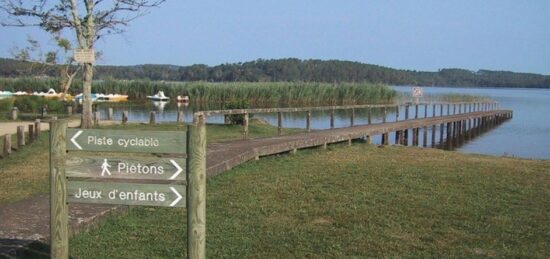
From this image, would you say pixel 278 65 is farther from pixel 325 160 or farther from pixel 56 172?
pixel 56 172

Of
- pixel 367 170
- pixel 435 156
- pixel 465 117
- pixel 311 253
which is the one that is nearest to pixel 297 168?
pixel 367 170

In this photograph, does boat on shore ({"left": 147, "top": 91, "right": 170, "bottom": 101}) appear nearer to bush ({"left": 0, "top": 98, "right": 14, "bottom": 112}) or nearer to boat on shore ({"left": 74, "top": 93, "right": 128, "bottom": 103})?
boat on shore ({"left": 74, "top": 93, "right": 128, "bottom": 103})

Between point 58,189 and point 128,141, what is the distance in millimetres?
658

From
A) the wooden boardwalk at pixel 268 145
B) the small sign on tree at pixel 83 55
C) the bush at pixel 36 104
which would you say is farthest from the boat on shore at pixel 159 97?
the small sign on tree at pixel 83 55

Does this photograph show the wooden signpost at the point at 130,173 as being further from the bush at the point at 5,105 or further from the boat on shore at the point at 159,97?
the boat on shore at the point at 159,97

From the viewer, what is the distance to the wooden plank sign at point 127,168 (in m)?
4.46

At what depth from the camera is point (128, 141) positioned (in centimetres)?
454

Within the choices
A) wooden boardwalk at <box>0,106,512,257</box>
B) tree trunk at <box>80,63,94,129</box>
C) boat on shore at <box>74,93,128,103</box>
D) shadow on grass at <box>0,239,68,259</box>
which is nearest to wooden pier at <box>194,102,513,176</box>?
wooden boardwalk at <box>0,106,512,257</box>

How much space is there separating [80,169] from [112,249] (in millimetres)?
1145

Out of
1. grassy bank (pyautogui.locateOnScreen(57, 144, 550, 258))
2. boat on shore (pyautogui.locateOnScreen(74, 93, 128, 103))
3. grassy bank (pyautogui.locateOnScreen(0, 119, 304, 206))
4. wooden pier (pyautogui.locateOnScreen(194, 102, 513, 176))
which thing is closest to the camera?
grassy bank (pyautogui.locateOnScreen(57, 144, 550, 258))

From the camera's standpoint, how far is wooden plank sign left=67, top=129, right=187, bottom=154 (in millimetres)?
4465

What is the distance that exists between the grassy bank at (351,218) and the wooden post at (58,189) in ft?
2.22

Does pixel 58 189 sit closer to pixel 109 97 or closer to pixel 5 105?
pixel 5 105

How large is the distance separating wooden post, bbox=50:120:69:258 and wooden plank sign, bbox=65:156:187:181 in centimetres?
7
